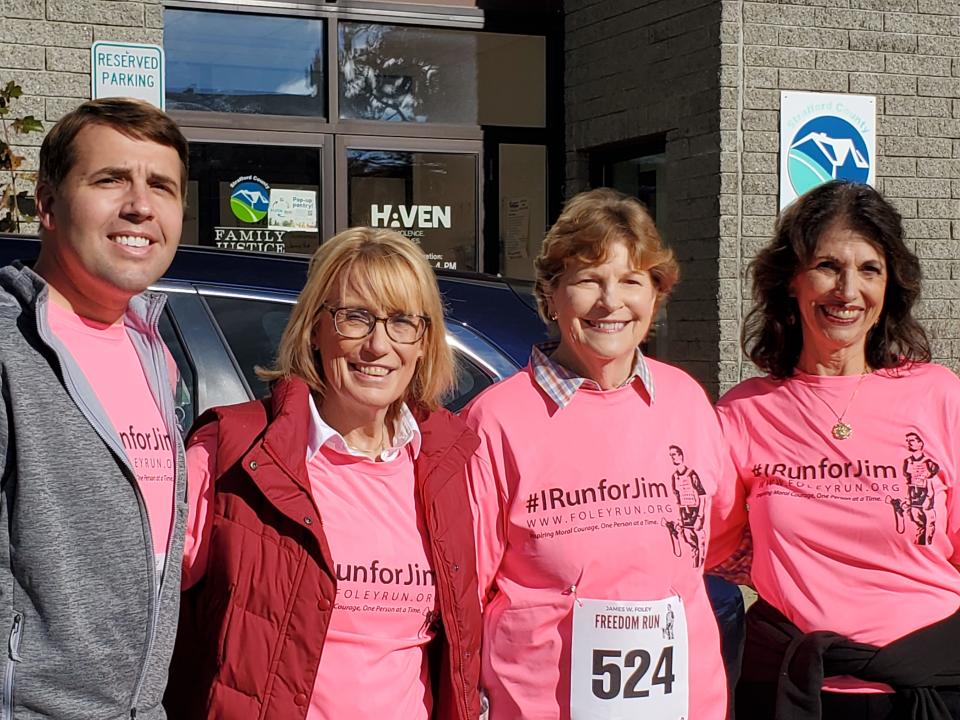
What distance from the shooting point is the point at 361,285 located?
8.37ft

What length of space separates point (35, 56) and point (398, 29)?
2.68 meters

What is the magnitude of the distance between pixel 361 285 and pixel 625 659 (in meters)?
0.95

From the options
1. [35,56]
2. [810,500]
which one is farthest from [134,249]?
[35,56]

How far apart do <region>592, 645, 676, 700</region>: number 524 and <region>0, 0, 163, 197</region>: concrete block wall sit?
5.95 m

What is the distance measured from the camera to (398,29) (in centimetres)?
913

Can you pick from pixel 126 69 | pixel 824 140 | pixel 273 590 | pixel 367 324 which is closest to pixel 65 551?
pixel 273 590

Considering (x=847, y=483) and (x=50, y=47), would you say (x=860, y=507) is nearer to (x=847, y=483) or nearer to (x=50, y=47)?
(x=847, y=483)

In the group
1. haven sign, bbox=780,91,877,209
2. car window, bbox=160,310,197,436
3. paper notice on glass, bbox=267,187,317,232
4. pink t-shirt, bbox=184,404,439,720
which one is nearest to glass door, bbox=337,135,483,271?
paper notice on glass, bbox=267,187,317,232

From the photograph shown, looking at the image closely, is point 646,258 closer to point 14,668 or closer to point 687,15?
point 14,668

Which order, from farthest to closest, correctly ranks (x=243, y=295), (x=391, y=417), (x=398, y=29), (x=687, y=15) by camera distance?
(x=398, y=29) → (x=687, y=15) → (x=243, y=295) → (x=391, y=417)

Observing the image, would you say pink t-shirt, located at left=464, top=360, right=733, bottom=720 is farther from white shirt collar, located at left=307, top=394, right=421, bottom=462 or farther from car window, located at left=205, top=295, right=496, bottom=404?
car window, located at left=205, top=295, right=496, bottom=404

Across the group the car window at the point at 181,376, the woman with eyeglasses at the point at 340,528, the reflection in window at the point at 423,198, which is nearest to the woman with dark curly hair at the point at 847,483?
the woman with eyeglasses at the point at 340,528

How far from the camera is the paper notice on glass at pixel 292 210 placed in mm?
8867

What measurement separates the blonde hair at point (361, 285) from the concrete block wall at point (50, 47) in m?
5.46
